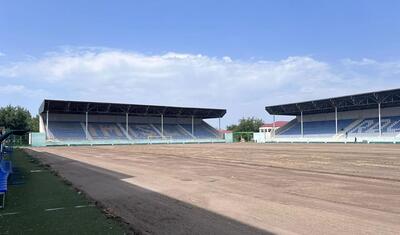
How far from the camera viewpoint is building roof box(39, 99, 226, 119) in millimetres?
80875

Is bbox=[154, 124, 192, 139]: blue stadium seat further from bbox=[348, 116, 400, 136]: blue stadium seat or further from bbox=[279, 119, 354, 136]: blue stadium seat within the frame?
bbox=[348, 116, 400, 136]: blue stadium seat

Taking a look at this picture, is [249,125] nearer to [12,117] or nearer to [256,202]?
[12,117]

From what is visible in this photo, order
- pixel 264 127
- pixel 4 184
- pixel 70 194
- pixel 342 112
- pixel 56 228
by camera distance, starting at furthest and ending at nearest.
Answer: pixel 264 127, pixel 342 112, pixel 70 194, pixel 4 184, pixel 56 228

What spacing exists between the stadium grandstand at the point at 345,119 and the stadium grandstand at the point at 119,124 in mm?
18427

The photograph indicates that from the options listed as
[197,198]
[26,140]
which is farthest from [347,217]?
[26,140]

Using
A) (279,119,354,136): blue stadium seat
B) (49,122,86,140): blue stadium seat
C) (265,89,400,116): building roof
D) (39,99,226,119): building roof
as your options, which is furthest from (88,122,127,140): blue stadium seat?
(279,119,354,136): blue stadium seat

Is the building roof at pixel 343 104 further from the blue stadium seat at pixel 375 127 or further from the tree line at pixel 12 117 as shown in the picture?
the tree line at pixel 12 117

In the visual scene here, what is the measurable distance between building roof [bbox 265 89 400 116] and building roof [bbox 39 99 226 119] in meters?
16.6

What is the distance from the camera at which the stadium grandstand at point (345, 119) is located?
69312 millimetres

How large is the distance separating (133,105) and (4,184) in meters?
77.7

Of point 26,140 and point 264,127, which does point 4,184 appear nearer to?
point 26,140

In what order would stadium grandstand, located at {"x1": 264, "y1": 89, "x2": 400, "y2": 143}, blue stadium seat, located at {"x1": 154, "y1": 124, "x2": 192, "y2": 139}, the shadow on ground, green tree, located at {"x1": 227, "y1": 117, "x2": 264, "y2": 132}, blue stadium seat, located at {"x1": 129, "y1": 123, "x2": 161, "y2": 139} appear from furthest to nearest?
1. green tree, located at {"x1": 227, "y1": 117, "x2": 264, "y2": 132}
2. blue stadium seat, located at {"x1": 154, "y1": 124, "x2": 192, "y2": 139}
3. blue stadium seat, located at {"x1": 129, "y1": 123, "x2": 161, "y2": 139}
4. stadium grandstand, located at {"x1": 264, "y1": 89, "x2": 400, "y2": 143}
5. the shadow on ground

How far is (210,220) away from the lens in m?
8.34

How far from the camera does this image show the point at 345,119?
82.2 meters
